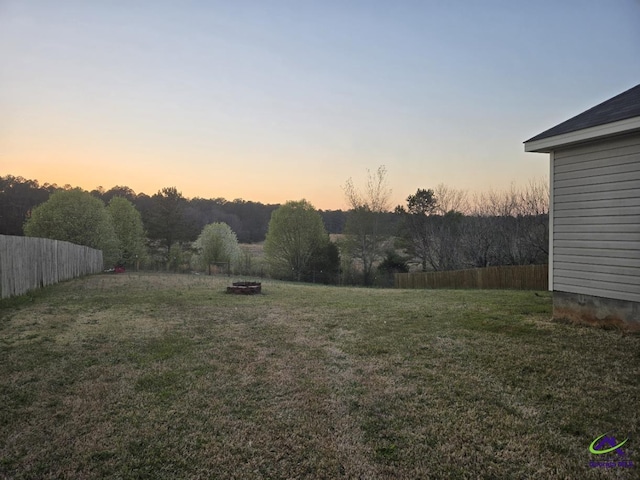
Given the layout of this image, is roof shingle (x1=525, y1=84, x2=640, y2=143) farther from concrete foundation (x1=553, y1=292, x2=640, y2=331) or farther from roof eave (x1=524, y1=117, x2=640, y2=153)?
concrete foundation (x1=553, y1=292, x2=640, y2=331)

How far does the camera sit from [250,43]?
1002 cm

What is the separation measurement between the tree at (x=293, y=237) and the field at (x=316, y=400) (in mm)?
20555

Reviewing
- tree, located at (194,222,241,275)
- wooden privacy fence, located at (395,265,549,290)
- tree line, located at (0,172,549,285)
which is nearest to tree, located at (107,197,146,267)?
tree line, located at (0,172,549,285)

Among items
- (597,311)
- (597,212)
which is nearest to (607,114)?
(597,212)

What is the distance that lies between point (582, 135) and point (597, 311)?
262 centimetres

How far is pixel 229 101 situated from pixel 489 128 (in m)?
9.77

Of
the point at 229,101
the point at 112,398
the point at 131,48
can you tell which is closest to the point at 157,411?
the point at 112,398

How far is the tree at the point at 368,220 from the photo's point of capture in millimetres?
26328

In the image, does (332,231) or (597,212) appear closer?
(597,212)

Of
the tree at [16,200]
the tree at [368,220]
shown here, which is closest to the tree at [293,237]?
the tree at [368,220]

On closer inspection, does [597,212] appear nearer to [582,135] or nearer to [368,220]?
[582,135]

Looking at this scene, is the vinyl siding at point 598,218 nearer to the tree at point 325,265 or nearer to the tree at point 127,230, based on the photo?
the tree at point 325,265

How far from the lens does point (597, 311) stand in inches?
200

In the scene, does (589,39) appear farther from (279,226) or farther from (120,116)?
(279,226)
